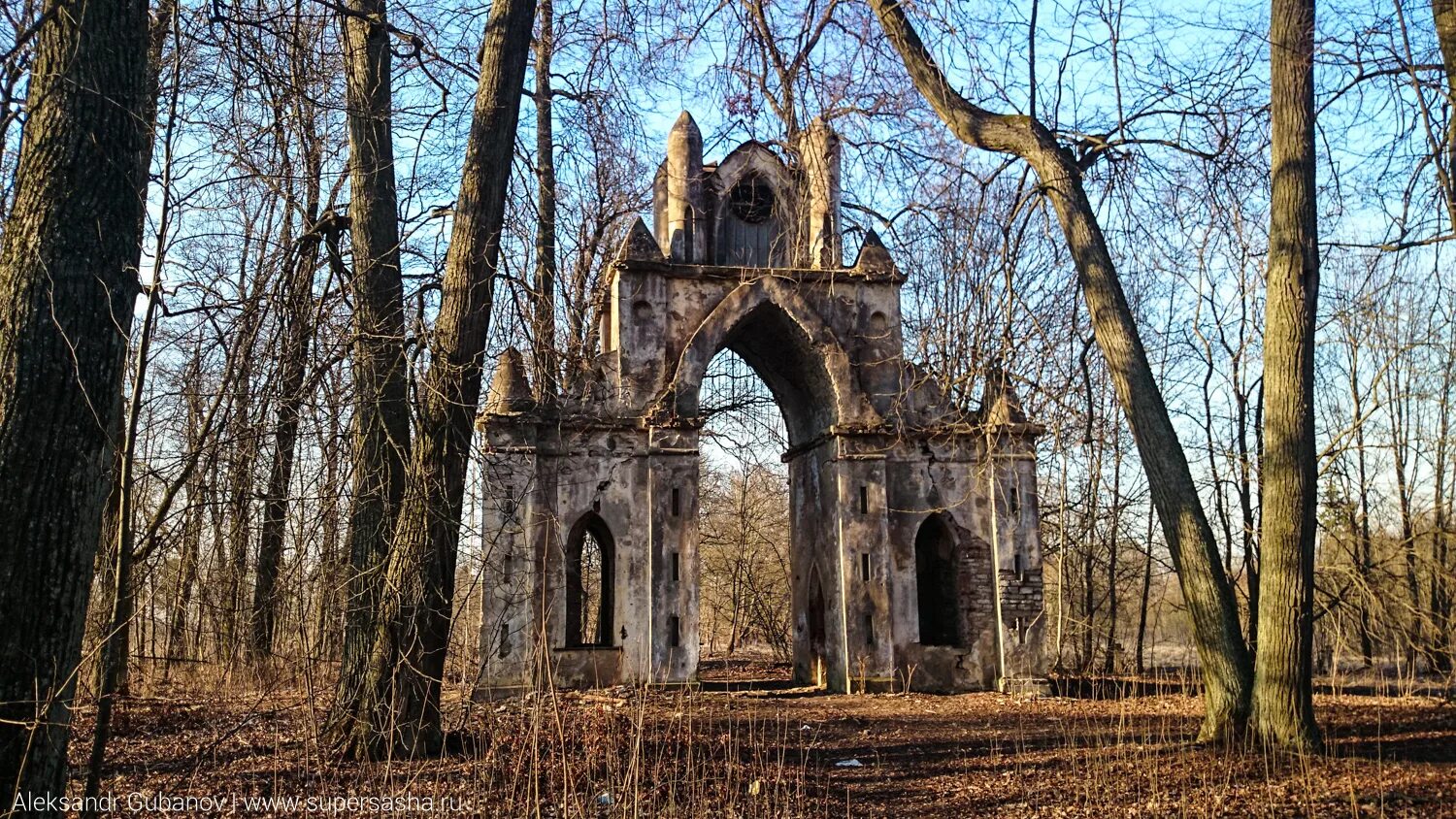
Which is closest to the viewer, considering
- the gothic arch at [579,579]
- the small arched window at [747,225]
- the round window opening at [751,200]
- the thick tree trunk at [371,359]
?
the thick tree trunk at [371,359]

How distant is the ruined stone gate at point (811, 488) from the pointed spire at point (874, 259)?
38mm

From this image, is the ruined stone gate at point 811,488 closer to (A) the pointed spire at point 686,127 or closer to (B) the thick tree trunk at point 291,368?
(A) the pointed spire at point 686,127

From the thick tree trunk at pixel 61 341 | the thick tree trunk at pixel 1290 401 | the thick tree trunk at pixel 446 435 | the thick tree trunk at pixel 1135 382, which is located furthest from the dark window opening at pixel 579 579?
the thick tree trunk at pixel 61 341

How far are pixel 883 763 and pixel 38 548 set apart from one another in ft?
23.5

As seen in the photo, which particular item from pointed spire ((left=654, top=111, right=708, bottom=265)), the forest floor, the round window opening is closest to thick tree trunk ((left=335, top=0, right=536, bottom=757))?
the forest floor

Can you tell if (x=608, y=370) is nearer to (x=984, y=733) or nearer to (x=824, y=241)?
Result: (x=824, y=241)

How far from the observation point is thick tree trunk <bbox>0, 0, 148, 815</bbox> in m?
4.57

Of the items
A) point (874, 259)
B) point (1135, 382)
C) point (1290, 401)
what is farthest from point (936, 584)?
point (1290, 401)

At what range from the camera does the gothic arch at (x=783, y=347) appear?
1691 centimetres

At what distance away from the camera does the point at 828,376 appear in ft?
56.7

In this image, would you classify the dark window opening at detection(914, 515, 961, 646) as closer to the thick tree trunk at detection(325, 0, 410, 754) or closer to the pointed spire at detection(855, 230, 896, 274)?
the pointed spire at detection(855, 230, 896, 274)

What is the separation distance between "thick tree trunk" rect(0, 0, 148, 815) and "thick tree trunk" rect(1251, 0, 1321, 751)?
8.35 m

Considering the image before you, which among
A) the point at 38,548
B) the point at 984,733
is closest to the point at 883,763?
the point at 984,733

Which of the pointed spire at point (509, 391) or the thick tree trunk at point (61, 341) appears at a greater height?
the pointed spire at point (509, 391)
